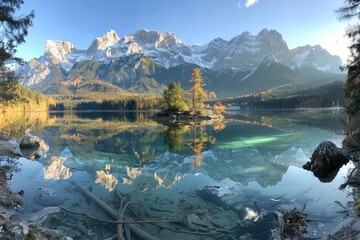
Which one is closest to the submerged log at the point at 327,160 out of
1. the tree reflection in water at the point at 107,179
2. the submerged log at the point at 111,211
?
the submerged log at the point at 111,211

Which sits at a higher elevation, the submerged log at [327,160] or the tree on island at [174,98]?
the tree on island at [174,98]

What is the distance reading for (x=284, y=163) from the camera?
894 inches

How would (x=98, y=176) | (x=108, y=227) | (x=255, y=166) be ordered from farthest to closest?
(x=255, y=166) < (x=98, y=176) < (x=108, y=227)

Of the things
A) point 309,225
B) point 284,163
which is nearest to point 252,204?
point 309,225

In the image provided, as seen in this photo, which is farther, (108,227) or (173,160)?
(173,160)

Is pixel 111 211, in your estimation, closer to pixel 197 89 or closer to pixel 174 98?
pixel 174 98

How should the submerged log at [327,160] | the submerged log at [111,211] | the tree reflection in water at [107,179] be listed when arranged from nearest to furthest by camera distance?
the submerged log at [111,211], the tree reflection in water at [107,179], the submerged log at [327,160]

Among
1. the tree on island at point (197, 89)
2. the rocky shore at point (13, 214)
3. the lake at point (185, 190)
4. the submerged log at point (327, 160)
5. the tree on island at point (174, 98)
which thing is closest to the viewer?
the rocky shore at point (13, 214)

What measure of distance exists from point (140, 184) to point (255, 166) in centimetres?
990

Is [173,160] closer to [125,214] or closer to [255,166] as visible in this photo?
[255,166]

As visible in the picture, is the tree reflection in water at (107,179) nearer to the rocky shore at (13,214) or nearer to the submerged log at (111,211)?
the submerged log at (111,211)

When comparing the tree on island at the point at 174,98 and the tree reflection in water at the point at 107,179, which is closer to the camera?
the tree reflection in water at the point at 107,179

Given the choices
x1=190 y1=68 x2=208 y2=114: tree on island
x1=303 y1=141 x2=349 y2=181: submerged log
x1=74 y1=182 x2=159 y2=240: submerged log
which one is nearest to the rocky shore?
x1=74 y1=182 x2=159 y2=240: submerged log

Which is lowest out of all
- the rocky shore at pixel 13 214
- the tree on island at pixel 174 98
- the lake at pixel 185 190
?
Answer: the lake at pixel 185 190
